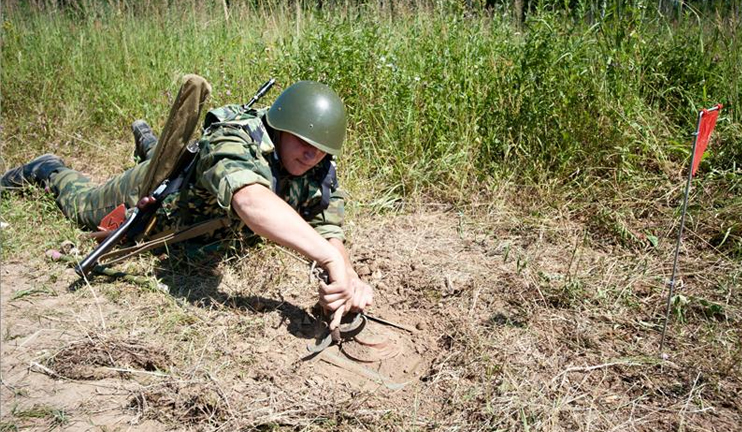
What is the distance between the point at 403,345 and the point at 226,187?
115 centimetres

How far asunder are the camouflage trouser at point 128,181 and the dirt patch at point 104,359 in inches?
41.5

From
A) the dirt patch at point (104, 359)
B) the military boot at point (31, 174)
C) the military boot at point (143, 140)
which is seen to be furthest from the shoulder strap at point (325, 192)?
the military boot at point (31, 174)

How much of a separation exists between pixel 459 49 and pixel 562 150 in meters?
1.27

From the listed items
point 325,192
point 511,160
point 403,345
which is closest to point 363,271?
point 325,192

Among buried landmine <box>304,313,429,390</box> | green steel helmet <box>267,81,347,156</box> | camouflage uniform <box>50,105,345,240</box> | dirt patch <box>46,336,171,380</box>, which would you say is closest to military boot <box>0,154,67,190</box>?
camouflage uniform <box>50,105,345,240</box>

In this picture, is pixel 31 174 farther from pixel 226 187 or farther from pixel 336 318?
pixel 336 318

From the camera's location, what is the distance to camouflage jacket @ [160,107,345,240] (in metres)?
2.93

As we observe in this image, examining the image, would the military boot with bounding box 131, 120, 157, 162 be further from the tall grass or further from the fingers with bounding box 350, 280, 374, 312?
the fingers with bounding box 350, 280, 374, 312

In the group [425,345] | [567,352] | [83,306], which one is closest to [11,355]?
[83,306]

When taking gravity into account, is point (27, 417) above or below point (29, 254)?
above

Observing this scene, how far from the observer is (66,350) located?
9.37 ft

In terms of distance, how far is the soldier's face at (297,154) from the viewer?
3.27 meters

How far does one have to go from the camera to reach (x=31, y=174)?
470cm

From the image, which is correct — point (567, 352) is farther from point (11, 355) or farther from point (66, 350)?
point (11, 355)
